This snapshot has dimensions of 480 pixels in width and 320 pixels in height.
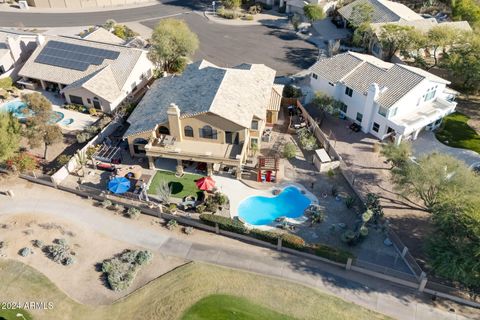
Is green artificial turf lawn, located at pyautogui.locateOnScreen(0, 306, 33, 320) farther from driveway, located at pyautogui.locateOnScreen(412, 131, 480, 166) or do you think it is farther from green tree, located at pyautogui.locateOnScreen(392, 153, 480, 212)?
driveway, located at pyautogui.locateOnScreen(412, 131, 480, 166)

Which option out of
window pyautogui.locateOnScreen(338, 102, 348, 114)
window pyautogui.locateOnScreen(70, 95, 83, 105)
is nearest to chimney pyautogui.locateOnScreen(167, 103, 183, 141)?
window pyautogui.locateOnScreen(70, 95, 83, 105)

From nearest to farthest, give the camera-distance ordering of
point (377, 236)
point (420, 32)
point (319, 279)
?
point (319, 279), point (377, 236), point (420, 32)

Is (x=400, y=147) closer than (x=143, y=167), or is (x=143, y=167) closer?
(x=400, y=147)

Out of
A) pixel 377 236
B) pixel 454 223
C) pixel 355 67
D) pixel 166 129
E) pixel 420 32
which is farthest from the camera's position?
pixel 420 32

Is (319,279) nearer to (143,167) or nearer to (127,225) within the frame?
(127,225)

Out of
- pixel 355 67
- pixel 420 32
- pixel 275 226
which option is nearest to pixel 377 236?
pixel 275 226

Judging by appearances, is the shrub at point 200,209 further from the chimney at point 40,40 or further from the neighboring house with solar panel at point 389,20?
the neighboring house with solar panel at point 389,20
